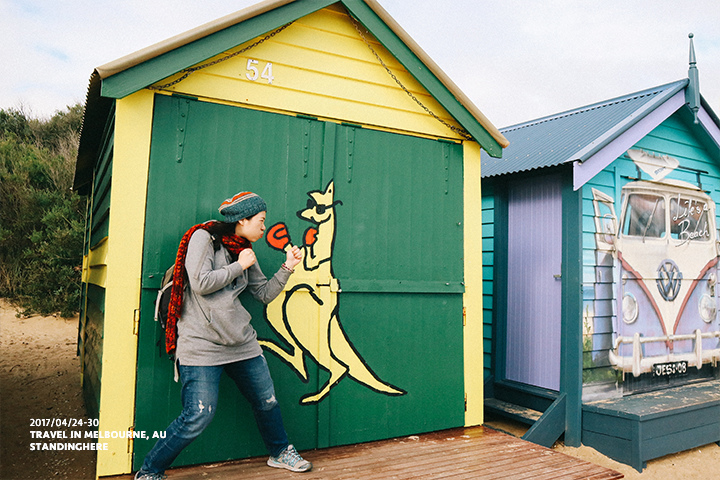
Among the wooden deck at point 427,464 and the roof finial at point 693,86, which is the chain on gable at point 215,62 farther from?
the roof finial at point 693,86

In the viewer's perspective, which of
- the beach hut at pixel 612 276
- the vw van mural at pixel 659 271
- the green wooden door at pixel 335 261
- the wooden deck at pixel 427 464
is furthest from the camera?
the vw van mural at pixel 659 271

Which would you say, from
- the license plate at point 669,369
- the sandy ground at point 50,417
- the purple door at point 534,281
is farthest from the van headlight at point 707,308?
the purple door at point 534,281

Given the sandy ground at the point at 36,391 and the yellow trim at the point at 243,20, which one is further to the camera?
the sandy ground at the point at 36,391

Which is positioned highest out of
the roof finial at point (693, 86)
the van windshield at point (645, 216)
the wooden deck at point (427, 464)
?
the roof finial at point (693, 86)

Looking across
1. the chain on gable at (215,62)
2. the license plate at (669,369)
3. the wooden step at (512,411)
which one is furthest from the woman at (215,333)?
the license plate at (669,369)

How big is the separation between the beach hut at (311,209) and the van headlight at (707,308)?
3.73 m

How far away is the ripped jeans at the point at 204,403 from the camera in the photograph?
294 cm

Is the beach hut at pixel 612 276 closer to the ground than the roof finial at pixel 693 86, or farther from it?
closer to the ground

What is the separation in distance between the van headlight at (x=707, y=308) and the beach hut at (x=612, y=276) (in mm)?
14

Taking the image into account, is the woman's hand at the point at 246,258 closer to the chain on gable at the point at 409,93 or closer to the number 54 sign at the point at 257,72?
the number 54 sign at the point at 257,72

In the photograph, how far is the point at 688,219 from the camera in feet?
20.8

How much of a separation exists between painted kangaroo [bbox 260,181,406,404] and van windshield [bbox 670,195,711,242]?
452cm

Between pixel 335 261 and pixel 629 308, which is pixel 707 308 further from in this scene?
pixel 335 261

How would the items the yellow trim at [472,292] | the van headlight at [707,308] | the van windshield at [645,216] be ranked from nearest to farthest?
the yellow trim at [472,292] < the van windshield at [645,216] < the van headlight at [707,308]
